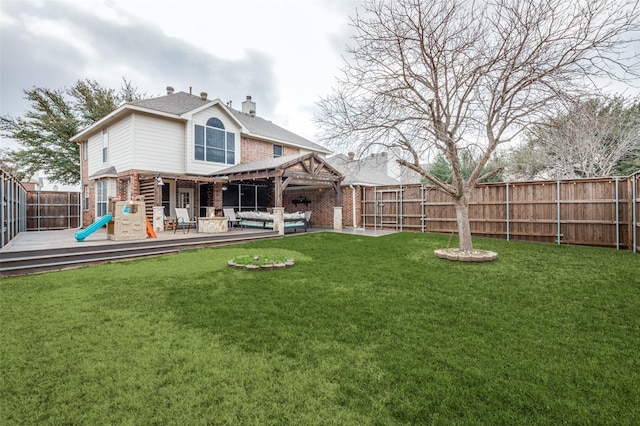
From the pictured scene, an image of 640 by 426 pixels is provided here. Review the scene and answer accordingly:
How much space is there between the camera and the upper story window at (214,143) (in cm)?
1374

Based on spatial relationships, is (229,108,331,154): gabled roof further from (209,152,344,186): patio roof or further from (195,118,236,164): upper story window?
(209,152,344,186): patio roof

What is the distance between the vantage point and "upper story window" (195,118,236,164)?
13.7m

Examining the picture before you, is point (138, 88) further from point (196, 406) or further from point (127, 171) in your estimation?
point (196, 406)

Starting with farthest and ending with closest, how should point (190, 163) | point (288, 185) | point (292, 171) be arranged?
point (288, 185) < point (190, 163) < point (292, 171)

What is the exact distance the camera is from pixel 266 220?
12883 millimetres

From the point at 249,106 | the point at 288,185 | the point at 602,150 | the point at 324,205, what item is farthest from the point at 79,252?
the point at 602,150

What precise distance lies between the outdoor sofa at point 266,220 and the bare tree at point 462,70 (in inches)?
223

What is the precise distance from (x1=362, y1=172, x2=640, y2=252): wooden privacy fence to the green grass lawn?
170 inches

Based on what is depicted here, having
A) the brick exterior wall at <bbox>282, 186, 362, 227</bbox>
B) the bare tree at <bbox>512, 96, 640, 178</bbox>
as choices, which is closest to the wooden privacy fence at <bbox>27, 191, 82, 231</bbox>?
the brick exterior wall at <bbox>282, 186, 362, 227</bbox>

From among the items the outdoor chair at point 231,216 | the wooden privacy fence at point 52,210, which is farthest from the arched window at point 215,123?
the wooden privacy fence at point 52,210

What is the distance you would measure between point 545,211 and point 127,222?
13.7 m

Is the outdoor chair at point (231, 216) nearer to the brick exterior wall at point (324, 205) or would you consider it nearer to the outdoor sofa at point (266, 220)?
the outdoor sofa at point (266, 220)

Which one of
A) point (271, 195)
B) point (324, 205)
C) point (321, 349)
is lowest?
point (321, 349)

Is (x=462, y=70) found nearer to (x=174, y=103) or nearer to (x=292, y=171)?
(x=292, y=171)
